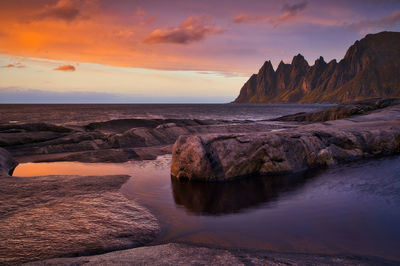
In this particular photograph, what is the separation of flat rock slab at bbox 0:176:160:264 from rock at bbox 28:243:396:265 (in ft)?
1.66

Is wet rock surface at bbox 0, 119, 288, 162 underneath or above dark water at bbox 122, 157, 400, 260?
above

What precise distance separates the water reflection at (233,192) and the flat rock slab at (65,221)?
5.32ft

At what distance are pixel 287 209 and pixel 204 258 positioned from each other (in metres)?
3.63

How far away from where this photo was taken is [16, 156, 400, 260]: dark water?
5.08 m

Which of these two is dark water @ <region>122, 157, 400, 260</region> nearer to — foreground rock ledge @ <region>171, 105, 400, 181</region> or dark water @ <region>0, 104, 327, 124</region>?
foreground rock ledge @ <region>171, 105, 400, 181</region>

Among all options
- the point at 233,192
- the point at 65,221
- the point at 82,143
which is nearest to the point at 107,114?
the point at 82,143

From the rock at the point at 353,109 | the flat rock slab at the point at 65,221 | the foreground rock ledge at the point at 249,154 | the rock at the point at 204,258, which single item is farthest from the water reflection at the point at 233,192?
the rock at the point at 353,109

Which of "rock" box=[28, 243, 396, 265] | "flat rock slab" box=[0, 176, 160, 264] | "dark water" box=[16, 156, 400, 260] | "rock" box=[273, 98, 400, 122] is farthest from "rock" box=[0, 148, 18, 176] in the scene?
"rock" box=[273, 98, 400, 122]

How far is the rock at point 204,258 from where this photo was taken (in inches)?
157

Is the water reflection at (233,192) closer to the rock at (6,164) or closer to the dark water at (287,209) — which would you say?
the dark water at (287,209)

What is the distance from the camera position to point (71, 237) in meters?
4.96

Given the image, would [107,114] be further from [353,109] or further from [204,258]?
[204,258]

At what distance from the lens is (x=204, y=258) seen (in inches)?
165

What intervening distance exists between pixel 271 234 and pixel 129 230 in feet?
9.78
